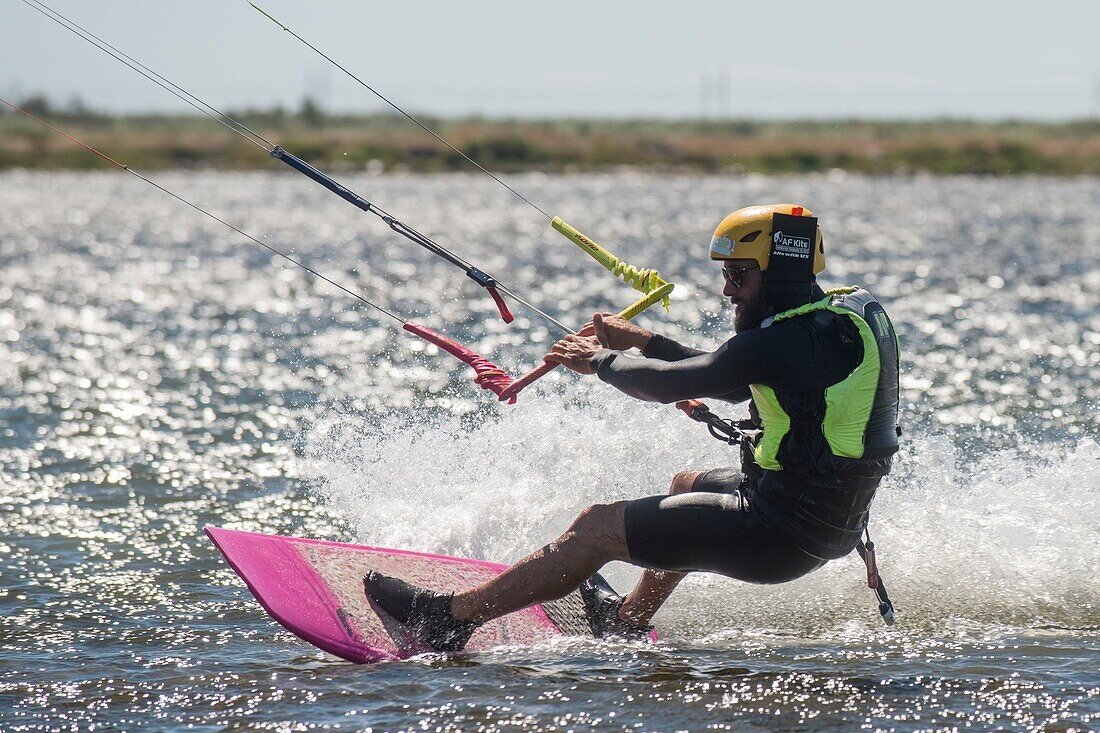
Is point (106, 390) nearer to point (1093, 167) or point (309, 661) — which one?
point (309, 661)

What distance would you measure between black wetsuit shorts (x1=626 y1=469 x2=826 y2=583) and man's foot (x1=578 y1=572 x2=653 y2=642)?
87 cm

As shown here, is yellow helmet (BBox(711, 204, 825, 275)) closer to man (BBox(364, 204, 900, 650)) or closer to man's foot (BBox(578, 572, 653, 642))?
man (BBox(364, 204, 900, 650))

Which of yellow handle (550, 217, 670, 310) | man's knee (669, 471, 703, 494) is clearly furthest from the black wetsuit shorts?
yellow handle (550, 217, 670, 310)

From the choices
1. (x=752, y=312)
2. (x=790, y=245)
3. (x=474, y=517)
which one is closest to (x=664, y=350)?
(x=752, y=312)

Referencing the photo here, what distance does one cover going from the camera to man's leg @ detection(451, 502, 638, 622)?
18.5 ft

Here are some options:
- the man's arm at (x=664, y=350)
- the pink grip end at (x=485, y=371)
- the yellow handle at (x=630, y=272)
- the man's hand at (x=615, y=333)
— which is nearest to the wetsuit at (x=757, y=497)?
the man's hand at (x=615, y=333)

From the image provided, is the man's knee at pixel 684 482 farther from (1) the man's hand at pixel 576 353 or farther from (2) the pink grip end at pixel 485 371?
(2) the pink grip end at pixel 485 371

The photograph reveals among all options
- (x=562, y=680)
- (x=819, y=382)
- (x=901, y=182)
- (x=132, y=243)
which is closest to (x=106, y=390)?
(x=562, y=680)

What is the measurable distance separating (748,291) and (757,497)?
0.83 m

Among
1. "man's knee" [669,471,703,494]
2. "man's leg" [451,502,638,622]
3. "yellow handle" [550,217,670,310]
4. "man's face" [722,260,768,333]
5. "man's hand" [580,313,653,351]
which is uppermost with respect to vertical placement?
"yellow handle" [550,217,670,310]

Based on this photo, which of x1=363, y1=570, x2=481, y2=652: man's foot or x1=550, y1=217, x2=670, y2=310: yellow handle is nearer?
x1=363, y1=570, x2=481, y2=652: man's foot

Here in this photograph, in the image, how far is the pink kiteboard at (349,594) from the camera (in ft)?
20.1

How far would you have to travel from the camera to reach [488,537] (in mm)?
7965

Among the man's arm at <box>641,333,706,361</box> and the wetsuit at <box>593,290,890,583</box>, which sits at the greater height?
the man's arm at <box>641,333,706,361</box>
